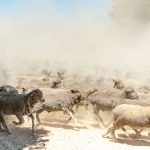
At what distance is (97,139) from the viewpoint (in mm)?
15148

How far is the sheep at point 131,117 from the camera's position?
14.7m

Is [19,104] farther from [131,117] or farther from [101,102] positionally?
[101,102]

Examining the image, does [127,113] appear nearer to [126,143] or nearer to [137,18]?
[126,143]

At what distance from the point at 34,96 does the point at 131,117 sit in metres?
3.34

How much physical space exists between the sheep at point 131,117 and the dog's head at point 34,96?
2.64m

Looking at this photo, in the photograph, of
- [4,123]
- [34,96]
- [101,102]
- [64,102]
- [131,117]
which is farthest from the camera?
[101,102]

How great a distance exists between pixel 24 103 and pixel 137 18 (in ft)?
180

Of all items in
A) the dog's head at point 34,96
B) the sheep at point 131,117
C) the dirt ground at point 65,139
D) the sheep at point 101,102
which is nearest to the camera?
the dirt ground at point 65,139

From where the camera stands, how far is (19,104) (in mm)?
15219

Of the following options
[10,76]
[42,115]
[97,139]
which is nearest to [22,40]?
[10,76]

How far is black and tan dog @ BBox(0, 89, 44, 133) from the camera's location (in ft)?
49.7

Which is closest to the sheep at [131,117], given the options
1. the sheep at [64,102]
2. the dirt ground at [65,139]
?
the dirt ground at [65,139]

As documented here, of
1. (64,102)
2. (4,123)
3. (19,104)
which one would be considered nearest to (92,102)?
(64,102)

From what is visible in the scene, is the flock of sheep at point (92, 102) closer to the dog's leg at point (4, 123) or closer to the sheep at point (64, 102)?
the sheep at point (64, 102)
